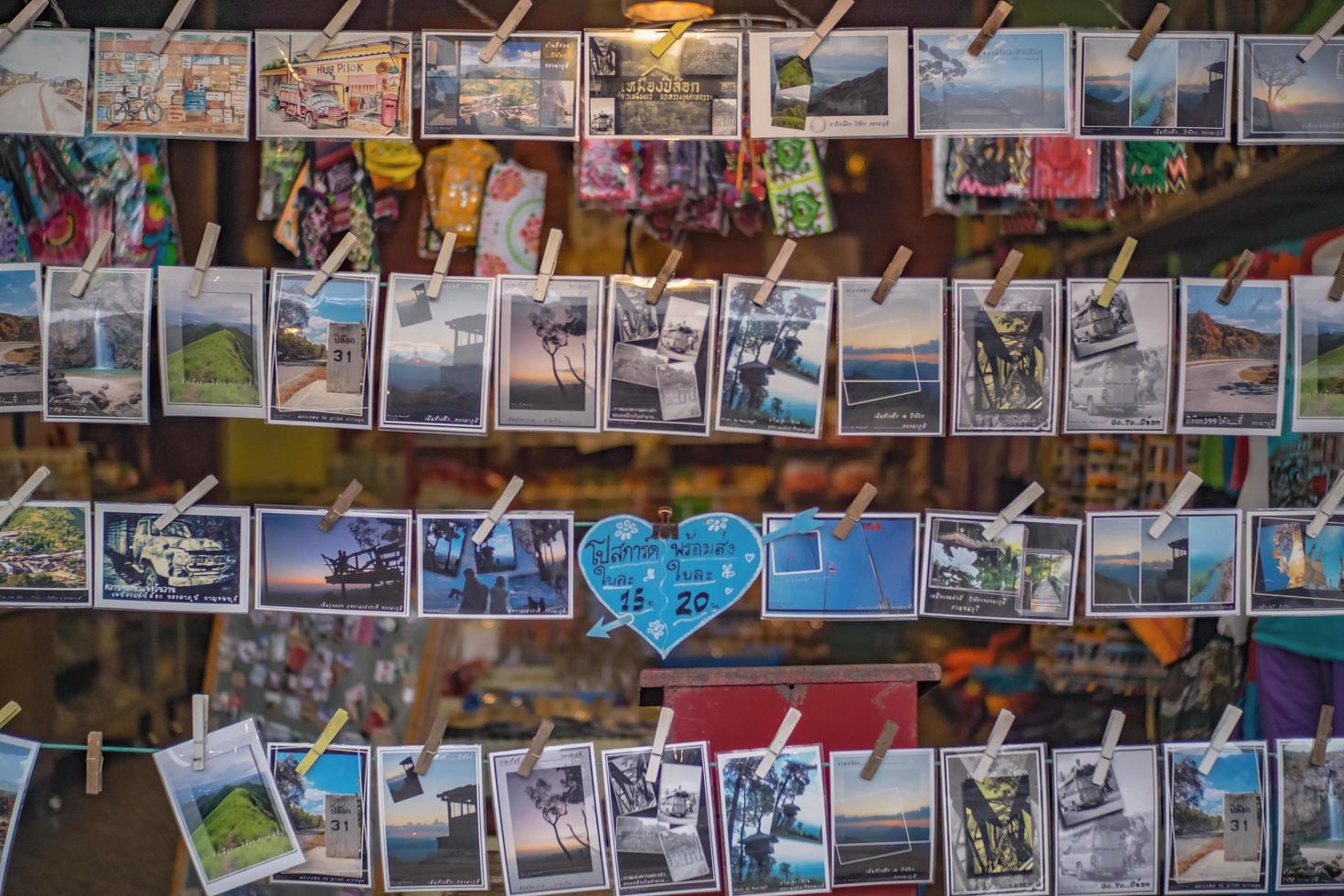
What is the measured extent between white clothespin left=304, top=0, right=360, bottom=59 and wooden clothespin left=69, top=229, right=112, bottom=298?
0.58 metres

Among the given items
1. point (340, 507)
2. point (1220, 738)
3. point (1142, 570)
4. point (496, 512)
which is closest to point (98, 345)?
point (340, 507)

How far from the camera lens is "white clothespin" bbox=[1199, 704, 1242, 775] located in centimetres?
249

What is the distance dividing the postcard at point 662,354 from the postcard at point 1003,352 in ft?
1.75

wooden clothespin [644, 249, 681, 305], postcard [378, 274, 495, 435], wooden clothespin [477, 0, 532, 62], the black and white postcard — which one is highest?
wooden clothespin [477, 0, 532, 62]

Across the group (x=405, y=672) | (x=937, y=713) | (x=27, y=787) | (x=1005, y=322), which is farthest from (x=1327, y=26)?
(x=27, y=787)

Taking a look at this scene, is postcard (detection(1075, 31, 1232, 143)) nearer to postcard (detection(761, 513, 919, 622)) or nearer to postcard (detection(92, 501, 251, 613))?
postcard (detection(761, 513, 919, 622))

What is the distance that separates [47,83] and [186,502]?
37.1 inches

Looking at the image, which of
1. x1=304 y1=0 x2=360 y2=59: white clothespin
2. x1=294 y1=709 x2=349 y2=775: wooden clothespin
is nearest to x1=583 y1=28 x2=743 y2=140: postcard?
x1=304 y1=0 x2=360 y2=59: white clothespin

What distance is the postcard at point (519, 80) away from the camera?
2.40 metres

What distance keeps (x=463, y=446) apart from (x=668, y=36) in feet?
3.19

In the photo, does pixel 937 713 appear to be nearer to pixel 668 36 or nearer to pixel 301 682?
pixel 301 682

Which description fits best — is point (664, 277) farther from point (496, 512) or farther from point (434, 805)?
point (434, 805)

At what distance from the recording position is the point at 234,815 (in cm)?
252

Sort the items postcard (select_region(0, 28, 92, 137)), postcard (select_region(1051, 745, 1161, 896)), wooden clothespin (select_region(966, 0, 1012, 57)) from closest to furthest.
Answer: wooden clothespin (select_region(966, 0, 1012, 57)) → postcard (select_region(0, 28, 92, 137)) → postcard (select_region(1051, 745, 1161, 896))
